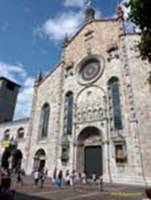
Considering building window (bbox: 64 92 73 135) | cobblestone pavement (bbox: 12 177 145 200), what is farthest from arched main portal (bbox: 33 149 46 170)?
cobblestone pavement (bbox: 12 177 145 200)

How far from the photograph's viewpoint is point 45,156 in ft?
67.7

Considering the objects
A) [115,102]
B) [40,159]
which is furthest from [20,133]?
[115,102]

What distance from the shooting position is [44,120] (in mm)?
23094

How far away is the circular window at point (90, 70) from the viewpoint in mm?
20047

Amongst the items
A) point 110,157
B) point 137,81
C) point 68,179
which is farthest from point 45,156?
point 137,81

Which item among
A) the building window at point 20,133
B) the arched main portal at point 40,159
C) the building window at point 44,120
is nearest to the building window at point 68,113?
the building window at point 44,120

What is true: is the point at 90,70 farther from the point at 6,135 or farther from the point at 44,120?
the point at 6,135

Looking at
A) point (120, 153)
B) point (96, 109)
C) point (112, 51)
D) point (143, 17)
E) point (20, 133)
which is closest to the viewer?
point (143, 17)

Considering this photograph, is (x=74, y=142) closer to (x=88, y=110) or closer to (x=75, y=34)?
(x=88, y=110)

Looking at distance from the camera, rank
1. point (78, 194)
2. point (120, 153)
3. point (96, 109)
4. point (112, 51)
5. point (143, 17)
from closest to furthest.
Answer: point (143, 17)
point (78, 194)
point (120, 153)
point (96, 109)
point (112, 51)

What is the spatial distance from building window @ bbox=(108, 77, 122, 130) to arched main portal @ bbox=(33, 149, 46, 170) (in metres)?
9.22

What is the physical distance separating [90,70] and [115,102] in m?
5.28

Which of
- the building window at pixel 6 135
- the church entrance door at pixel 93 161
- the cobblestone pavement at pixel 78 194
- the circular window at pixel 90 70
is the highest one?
the circular window at pixel 90 70

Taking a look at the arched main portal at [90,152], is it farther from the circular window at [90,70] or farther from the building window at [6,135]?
the building window at [6,135]
